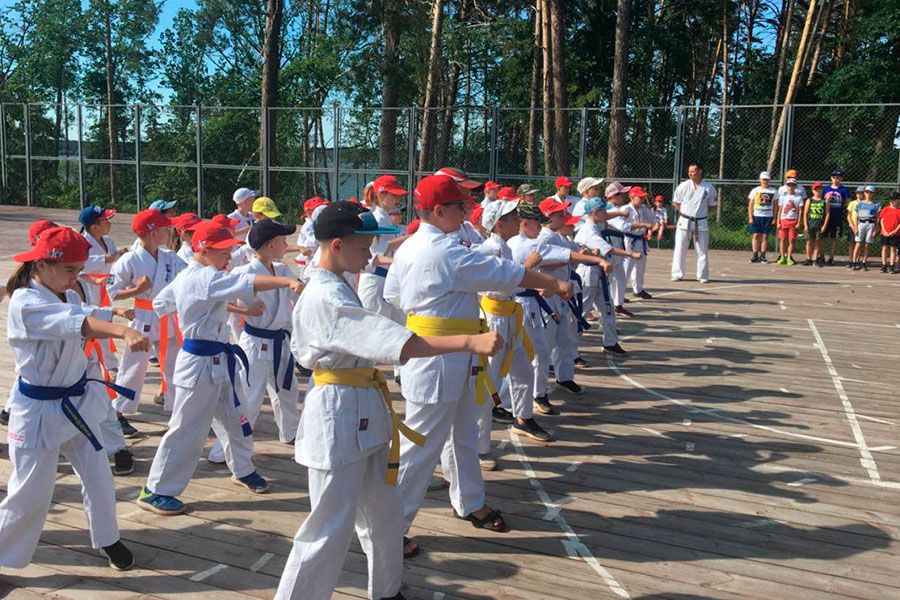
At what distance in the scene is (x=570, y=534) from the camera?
5707 millimetres

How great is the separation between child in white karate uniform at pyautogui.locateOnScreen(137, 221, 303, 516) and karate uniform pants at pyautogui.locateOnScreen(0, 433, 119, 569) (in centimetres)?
86

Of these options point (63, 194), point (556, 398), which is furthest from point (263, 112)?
point (556, 398)

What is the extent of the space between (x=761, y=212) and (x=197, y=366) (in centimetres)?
1614

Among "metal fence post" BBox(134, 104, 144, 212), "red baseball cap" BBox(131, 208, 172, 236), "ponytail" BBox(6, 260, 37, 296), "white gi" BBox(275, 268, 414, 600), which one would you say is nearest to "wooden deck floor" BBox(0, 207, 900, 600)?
"white gi" BBox(275, 268, 414, 600)

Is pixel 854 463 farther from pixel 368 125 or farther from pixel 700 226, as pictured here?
pixel 368 125

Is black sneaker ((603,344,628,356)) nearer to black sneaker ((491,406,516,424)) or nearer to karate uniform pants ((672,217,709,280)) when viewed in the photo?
black sneaker ((491,406,516,424))

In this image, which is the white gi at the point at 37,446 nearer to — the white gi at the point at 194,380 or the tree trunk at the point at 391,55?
the white gi at the point at 194,380

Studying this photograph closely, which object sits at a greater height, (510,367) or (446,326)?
(446,326)

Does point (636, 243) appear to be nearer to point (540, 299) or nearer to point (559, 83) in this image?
point (540, 299)

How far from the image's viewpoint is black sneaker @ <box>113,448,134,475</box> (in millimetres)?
6754

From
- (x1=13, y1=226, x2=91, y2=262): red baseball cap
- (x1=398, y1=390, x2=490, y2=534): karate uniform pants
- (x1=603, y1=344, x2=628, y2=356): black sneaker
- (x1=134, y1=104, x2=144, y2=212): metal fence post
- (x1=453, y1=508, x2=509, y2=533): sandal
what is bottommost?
(x1=453, y1=508, x2=509, y2=533): sandal

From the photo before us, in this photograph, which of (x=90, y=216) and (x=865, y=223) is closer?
(x=90, y=216)

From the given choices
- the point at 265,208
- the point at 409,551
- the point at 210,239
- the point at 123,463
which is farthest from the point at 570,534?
the point at 265,208

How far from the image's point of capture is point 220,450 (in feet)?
22.9
